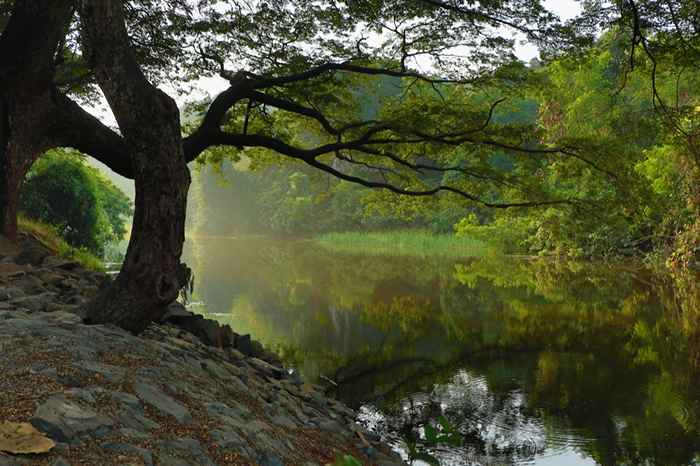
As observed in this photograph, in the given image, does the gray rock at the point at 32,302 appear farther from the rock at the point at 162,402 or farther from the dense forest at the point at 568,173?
the dense forest at the point at 568,173

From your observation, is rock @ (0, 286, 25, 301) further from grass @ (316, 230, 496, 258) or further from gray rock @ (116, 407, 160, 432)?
grass @ (316, 230, 496, 258)

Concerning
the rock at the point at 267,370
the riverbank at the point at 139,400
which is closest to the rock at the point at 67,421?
the riverbank at the point at 139,400

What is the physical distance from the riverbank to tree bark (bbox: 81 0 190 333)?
1.11 ft

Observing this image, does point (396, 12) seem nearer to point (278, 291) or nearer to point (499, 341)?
point (499, 341)

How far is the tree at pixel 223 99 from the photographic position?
545cm

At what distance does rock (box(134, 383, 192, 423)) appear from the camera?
13.2 feet

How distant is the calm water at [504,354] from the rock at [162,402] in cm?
343

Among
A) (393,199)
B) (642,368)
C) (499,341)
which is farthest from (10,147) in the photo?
(642,368)

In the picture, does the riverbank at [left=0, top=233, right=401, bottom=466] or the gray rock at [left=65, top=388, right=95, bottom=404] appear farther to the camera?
the gray rock at [left=65, top=388, right=95, bottom=404]

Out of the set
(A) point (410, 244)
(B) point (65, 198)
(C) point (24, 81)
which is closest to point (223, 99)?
(C) point (24, 81)

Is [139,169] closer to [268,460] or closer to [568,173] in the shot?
[268,460]

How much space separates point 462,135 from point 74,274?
652 cm

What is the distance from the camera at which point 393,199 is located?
44.8ft

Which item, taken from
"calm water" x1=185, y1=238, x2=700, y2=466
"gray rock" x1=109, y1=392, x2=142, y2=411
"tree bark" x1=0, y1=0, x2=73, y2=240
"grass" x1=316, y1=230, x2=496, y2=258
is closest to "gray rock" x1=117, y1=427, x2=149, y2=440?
"gray rock" x1=109, y1=392, x2=142, y2=411
